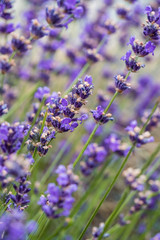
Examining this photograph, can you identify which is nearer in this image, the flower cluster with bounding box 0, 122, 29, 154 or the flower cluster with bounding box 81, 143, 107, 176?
the flower cluster with bounding box 0, 122, 29, 154

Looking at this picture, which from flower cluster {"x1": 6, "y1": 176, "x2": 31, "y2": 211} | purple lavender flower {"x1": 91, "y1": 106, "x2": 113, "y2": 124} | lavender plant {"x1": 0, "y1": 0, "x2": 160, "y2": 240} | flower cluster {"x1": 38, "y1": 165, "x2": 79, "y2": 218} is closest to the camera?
flower cluster {"x1": 38, "y1": 165, "x2": 79, "y2": 218}

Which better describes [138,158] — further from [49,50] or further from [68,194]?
[68,194]

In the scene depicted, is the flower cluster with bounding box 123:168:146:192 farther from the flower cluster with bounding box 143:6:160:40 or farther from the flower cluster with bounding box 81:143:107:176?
the flower cluster with bounding box 143:6:160:40

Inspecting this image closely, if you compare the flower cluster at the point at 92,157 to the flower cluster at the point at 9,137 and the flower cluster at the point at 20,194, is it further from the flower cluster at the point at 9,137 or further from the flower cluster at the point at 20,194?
the flower cluster at the point at 9,137

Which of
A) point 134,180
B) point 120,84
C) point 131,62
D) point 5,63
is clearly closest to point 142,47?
point 131,62

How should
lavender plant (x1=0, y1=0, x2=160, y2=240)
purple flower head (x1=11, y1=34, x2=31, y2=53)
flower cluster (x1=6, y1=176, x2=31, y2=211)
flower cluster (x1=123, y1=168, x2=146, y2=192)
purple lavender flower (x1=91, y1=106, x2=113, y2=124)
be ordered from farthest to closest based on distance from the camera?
1. purple flower head (x1=11, y1=34, x2=31, y2=53)
2. flower cluster (x1=123, y1=168, x2=146, y2=192)
3. purple lavender flower (x1=91, y1=106, x2=113, y2=124)
4. flower cluster (x1=6, y1=176, x2=31, y2=211)
5. lavender plant (x1=0, y1=0, x2=160, y2=240)

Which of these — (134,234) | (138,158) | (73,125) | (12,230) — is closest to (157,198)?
(134,234)

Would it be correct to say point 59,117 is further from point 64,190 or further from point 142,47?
point 142,47

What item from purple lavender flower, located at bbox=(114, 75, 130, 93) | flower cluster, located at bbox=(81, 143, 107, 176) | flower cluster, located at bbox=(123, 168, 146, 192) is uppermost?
flower cluster, located at bbox=(81, 143, 107, 176)

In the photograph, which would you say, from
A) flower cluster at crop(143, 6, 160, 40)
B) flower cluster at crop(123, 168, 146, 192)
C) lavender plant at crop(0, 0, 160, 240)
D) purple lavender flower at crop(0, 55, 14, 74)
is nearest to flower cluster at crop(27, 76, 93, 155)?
lavender plant at crop(0, 0, 160, 240)

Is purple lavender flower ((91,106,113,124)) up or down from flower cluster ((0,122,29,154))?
up

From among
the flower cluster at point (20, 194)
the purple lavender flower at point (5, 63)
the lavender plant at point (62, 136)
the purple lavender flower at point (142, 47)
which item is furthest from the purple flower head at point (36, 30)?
the flower cluster at point (20, 194)
